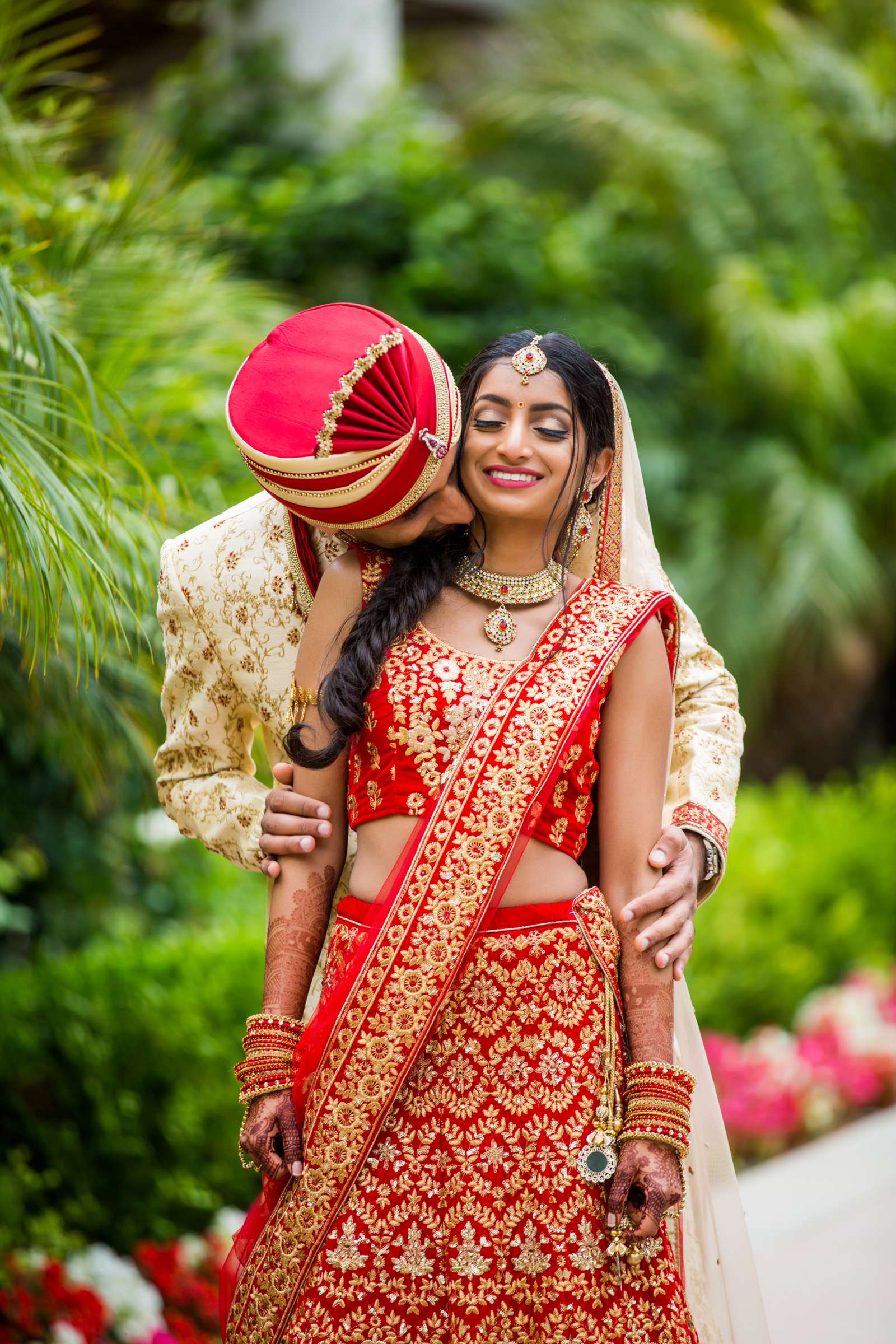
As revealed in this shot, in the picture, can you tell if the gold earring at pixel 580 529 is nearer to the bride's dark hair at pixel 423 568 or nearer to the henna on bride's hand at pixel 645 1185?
the bride's dark hair at pixel 423 568

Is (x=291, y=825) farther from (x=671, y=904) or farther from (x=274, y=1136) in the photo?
(x=671, y=904)

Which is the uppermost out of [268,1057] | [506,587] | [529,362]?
[529,362]

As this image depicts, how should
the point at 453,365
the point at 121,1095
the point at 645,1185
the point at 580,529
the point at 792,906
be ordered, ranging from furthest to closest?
the point at 453,365 → the point at 792,906 → the point at 121,1095 → the point at 580,529 → the point at 645,1185

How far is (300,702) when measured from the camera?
1993 millimetres

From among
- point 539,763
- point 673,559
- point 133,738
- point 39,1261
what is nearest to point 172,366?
point 133,738

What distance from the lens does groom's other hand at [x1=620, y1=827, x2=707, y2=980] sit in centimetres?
194

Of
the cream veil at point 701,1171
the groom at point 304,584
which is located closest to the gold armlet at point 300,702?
the groom at point 304,584

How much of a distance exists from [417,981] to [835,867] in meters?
4.66

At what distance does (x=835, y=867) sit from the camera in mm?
6102

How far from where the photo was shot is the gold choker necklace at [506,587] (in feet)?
6.57

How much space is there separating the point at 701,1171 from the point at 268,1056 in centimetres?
77

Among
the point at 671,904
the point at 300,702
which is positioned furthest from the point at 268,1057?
the point at 671,904

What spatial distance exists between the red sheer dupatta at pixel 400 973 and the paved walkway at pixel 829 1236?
2269 mm

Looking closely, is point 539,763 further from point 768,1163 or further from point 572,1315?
point 768,1163
